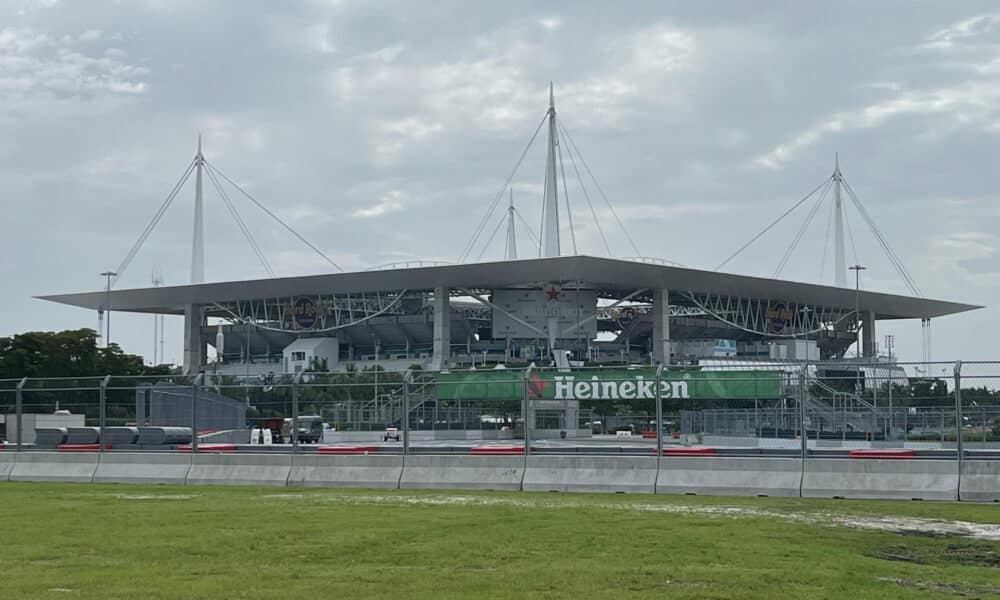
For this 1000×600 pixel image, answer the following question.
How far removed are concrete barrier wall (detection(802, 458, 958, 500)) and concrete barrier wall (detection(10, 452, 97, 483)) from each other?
1869 centimetres

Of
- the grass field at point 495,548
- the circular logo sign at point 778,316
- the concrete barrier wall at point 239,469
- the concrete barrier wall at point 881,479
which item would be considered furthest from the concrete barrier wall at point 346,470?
the circular logo sign at point 778,316

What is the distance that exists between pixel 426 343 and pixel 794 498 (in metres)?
129

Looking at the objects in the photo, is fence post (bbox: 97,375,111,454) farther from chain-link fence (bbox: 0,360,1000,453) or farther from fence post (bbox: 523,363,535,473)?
fence post (bbox: 523,363,535,473)

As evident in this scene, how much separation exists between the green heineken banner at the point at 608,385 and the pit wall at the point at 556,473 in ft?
6.21

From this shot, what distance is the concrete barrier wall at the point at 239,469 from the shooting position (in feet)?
94.5

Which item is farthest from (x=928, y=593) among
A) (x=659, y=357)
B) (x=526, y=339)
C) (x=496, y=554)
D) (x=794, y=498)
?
(x=526, y=339)

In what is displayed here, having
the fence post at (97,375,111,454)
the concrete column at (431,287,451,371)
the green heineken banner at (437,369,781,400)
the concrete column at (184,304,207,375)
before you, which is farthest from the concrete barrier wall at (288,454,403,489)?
the concrete column at (184,304,207,375)

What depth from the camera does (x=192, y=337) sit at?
14600 cm

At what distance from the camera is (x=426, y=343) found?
5969 inches

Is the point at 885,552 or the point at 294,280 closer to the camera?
the point at 885,552

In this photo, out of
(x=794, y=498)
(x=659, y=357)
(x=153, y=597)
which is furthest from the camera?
(x=659, y=357)

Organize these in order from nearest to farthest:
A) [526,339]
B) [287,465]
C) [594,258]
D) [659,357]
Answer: [287,465] < [594,258] < [659,357] < [526,339]

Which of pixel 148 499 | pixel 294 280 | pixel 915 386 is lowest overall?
pixel 148 499

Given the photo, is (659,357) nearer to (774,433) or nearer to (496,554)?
(774,433)
